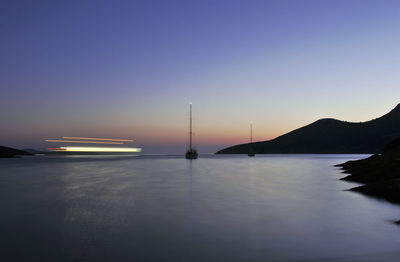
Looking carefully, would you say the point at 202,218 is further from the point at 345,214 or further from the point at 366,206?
the point at 366,206

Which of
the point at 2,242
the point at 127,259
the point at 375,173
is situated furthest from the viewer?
the point at 375,173

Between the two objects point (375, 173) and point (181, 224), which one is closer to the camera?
point (181, 224)

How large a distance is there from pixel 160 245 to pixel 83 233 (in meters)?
4.08

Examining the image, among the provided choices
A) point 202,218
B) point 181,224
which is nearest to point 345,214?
point 202,218

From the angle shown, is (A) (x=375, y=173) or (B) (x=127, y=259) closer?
(B) (x=127, y=259)

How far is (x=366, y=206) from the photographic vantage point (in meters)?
21.1

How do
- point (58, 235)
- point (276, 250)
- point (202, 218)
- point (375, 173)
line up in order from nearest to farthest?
point (276, 250) → point (58, 235) → point (202, 218) → point (375, 173)

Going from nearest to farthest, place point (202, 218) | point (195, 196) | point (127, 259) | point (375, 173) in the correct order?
point (127, 259) → point (202, 218) → point (195, 196) → point (375, 173)

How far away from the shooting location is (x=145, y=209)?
827 inches

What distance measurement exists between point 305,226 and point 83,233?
10.5 m

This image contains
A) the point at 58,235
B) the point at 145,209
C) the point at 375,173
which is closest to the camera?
the point at 58,235

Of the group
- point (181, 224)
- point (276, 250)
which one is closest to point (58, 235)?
point (181, 224)

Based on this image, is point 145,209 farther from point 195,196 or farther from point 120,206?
point 195,196

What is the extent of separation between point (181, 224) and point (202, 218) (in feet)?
6.62
